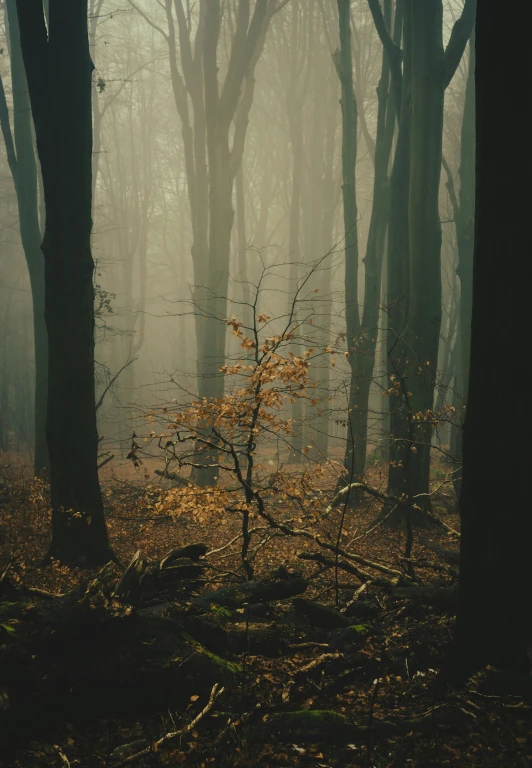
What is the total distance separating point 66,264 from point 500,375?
16.5 ft

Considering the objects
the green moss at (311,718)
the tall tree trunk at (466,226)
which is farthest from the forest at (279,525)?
the tall tree trunk at (466,226)

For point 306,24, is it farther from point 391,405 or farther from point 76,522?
point 76,522

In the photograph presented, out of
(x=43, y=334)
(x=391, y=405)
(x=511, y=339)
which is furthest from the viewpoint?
(x=43, y=334)

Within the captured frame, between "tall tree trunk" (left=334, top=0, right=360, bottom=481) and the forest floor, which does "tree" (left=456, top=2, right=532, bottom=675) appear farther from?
"tall tree trunk" (left=334, top=0, right=360, bottom=481)

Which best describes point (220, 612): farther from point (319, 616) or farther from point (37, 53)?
point (37, 53)

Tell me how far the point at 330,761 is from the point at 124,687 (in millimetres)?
1199

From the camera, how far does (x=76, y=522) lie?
6.58 meters

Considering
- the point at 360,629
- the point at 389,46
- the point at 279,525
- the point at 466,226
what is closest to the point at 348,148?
Answer: the point at 389,46

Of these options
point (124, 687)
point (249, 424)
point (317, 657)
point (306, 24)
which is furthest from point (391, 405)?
point (306, 24)

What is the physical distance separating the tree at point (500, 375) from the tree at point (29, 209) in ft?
31.7

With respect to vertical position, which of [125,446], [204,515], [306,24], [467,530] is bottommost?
[125,446]

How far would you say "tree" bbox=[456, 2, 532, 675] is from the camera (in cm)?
316

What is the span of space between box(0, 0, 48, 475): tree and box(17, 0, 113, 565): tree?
5131 mm

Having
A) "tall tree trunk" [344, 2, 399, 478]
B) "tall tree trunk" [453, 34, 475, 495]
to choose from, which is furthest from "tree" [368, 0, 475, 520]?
"tall tree trunk" [453, 34, 475, 495]
